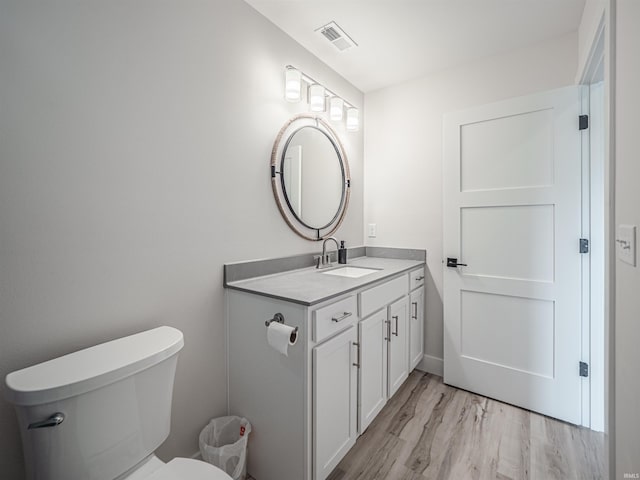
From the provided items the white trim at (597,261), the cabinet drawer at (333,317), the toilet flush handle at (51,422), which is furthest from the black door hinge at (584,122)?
the toilet flush handle at (51,422)

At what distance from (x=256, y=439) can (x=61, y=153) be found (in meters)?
1.43

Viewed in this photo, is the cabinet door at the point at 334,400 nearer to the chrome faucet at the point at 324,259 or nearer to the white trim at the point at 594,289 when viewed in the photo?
the chrome faucet at the point at 324,259

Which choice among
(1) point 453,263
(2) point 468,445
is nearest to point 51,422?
(2) point 468,445

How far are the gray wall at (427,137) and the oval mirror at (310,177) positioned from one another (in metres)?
0.41

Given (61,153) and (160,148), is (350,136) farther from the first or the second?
(61,153)

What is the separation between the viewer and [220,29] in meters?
1.53

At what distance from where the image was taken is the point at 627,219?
920 mm

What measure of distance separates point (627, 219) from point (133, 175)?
1763 mm

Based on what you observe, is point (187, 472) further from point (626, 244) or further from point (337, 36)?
point (337, 36)

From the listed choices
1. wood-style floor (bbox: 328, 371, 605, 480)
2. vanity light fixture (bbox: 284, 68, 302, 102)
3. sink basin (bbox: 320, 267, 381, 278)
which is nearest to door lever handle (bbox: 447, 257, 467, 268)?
sink basin (bbox: 320, 267, 381, 278)

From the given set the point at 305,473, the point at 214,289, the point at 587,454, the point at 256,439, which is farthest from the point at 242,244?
the point at 587,454

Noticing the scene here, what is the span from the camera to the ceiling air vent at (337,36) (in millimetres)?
1841

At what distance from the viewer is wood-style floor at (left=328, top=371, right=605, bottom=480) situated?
56.6 inches

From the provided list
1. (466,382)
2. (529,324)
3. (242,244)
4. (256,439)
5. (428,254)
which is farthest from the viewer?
(428,254)
